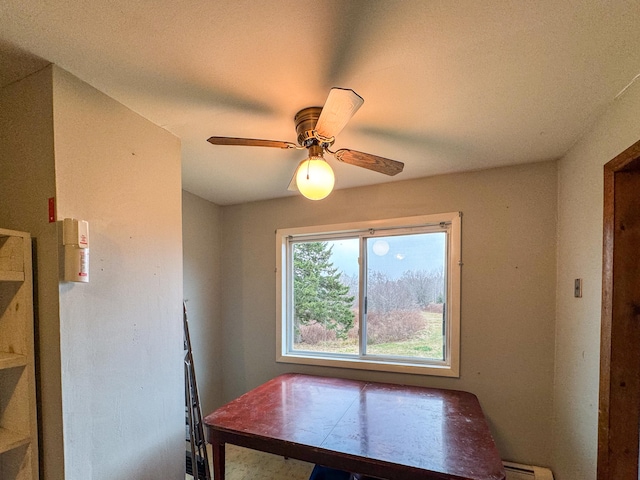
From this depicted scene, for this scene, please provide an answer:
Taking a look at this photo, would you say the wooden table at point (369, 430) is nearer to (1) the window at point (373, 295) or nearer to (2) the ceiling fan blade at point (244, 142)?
(1) the window at point (373, 295)

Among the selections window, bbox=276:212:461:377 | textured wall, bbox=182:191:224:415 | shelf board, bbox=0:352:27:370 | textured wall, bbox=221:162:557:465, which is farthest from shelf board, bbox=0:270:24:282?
textured wall, bbox=221:162:557:465

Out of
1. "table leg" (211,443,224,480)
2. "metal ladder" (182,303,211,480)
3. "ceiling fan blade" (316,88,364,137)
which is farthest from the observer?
"metal ladder" (182,303,211,480)

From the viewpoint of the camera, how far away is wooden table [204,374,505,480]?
1312 millimetres

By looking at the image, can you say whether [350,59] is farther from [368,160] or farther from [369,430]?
[369,430]

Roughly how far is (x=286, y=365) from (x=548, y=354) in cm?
199

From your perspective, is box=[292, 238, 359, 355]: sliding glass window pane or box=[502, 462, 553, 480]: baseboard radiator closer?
box=[502, 462, 553, 480]: baseboard radiator

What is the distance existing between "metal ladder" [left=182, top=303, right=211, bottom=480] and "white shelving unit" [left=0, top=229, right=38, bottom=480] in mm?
934

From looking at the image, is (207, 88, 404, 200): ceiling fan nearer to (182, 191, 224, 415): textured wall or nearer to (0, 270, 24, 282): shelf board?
(0, 270, 24, 282): shelf board

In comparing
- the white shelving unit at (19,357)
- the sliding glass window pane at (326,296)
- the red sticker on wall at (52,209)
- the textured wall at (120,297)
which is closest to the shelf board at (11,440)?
the white shelving unit at (19,357)

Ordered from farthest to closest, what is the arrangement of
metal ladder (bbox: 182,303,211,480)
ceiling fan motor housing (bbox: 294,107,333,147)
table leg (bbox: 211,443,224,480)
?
1. metal ladder (bbox: 182,303,211,480)
2. table leg (bbox: 211,443,224,480)
3. ceiling fan motor housing (bbox: 294,107,333,147)

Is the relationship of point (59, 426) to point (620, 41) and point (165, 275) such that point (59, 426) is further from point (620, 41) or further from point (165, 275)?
point (620, 41)

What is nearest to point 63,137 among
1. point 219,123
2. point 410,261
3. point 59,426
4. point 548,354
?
point 219,123

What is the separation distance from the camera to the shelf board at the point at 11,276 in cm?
105

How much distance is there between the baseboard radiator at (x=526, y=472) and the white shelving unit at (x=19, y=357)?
2575mm
